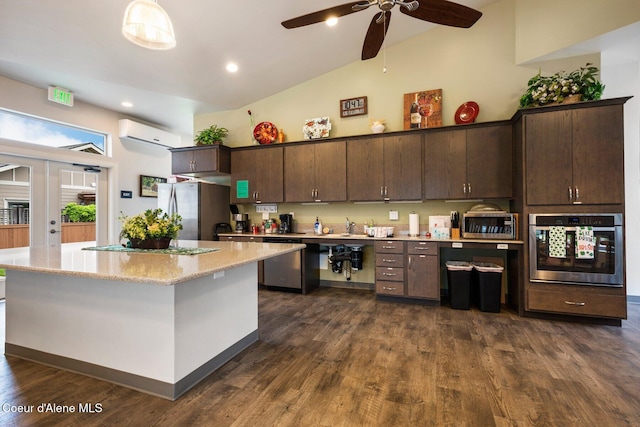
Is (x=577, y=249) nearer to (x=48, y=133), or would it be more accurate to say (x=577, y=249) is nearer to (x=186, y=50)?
(x=186, y=50)

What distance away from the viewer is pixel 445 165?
12.7ft

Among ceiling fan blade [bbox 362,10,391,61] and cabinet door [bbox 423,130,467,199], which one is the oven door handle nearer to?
cabinet door [bbox 423,130,467,199]

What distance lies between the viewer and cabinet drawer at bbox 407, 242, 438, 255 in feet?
12.0

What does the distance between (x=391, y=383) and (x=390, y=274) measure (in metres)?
1.94

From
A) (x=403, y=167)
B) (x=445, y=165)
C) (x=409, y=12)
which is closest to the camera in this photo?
(x=409, y=12)

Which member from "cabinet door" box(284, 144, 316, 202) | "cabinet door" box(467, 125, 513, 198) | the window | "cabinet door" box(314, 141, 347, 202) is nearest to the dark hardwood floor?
"cabinet door" box(467, 125, 513, 198)

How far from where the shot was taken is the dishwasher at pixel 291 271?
171 inches

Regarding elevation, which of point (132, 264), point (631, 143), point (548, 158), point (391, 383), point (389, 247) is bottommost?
point (391, 383)

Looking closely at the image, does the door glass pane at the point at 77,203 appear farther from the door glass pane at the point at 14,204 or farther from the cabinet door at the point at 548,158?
the cabinet door at the point at 548,158

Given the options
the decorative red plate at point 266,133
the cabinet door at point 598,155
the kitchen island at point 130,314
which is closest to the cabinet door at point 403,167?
the cabinet door at point 598,155

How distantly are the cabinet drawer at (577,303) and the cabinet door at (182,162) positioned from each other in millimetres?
5205

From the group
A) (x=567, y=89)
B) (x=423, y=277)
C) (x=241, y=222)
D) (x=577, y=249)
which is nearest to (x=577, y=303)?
(x=577, y=249)

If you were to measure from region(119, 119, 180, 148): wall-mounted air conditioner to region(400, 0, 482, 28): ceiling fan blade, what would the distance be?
17.8 ft

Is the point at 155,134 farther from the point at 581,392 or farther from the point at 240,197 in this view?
the point at 581,392
